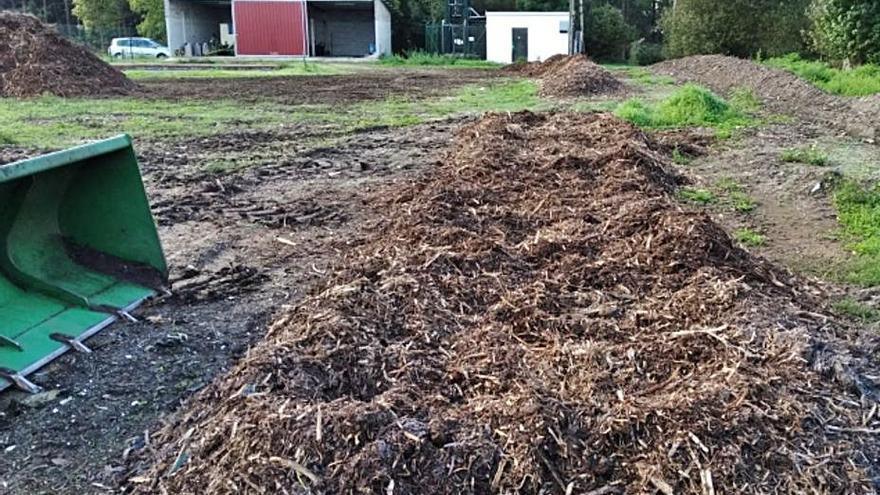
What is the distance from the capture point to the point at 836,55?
72.6 feet

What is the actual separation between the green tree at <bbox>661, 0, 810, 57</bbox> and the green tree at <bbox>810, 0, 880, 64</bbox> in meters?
12.8

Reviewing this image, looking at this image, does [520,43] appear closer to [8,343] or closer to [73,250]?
[73,250]

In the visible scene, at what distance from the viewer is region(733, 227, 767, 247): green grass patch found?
6617 millimetres

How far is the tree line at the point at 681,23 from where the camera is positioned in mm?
20875

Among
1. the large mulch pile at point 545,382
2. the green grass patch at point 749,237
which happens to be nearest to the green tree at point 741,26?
the green grass patch at point 749,237

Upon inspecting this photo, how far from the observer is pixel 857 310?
5059 millimetres

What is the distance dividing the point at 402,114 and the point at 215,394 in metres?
12.7

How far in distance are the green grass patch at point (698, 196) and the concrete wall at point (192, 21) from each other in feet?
139

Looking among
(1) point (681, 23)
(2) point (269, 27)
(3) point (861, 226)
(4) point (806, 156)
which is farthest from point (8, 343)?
(2) point (269, 27)

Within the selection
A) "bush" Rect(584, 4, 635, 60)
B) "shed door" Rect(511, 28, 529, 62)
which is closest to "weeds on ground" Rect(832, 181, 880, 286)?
"shed door" Rect(511, 28, 529, 62)

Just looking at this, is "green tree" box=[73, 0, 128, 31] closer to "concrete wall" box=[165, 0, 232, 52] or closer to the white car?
"concrete wall" box=[165, 0, 232, 52]

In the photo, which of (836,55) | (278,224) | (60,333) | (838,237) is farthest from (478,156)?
(836,55)

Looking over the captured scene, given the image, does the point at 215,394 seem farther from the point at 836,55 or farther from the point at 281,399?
the point at 836,55

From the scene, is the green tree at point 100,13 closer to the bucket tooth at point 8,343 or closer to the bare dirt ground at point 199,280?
the bare dirt ground at point 199,280
